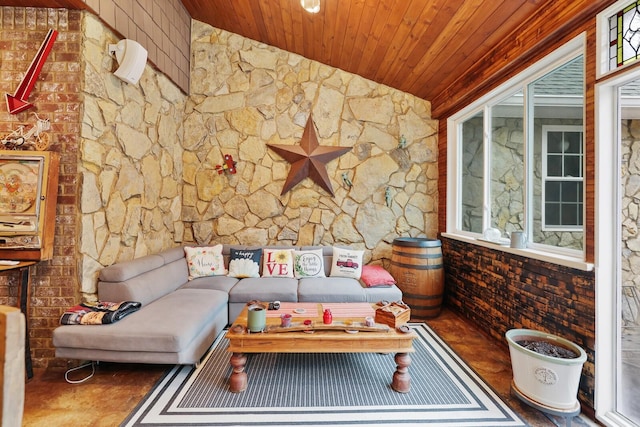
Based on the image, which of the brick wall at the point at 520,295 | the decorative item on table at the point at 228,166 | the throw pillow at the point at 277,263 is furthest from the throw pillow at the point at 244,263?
the brick wall at the point at 520,295

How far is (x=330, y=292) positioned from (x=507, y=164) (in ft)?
6.84

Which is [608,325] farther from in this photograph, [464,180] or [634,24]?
[464,180]

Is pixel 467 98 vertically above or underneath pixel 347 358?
above

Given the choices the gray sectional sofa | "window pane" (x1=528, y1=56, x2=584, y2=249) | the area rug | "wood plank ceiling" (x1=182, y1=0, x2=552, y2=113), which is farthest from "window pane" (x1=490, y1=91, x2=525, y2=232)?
the area rug

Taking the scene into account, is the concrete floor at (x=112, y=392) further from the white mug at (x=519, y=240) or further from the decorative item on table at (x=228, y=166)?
the decorative item on table at (x=228, y=166)

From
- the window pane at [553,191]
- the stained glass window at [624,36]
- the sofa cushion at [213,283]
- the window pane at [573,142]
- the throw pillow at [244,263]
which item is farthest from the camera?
the throw pillow at [244,263]

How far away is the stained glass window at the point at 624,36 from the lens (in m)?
1.56

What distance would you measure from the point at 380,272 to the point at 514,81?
2087 millimetres

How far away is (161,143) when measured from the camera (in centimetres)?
330

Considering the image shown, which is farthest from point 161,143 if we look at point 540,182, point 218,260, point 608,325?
point 608,325

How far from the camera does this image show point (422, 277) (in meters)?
3.14

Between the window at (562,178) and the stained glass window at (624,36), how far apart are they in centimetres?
62

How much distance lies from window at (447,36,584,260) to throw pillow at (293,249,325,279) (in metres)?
1.67

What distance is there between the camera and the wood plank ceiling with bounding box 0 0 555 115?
220cm
